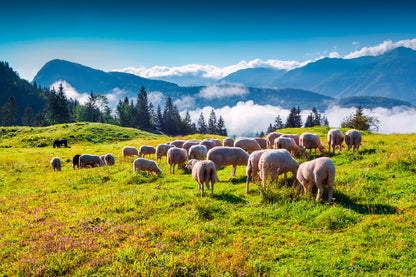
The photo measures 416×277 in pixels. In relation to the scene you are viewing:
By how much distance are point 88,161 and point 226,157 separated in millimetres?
17117

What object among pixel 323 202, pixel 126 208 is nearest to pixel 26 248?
pixel 126 208

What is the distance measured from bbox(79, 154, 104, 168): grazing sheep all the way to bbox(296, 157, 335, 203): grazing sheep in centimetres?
2211

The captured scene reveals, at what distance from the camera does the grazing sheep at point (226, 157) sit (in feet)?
48.9

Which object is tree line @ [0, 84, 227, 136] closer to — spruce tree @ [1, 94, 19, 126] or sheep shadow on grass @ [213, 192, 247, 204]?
spruce tree @ [1, 94, 19, 126]

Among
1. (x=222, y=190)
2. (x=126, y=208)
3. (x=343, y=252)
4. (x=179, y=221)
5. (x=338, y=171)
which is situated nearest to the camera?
(x=343, y=252)

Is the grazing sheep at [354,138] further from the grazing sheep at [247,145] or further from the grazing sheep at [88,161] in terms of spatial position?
the grazing sheep at [88,161]

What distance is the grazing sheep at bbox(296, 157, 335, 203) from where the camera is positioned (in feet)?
30.2

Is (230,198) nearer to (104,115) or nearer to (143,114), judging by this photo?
(143,114)

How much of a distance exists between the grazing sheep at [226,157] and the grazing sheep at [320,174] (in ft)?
18.3

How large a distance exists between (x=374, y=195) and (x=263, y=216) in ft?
17.6

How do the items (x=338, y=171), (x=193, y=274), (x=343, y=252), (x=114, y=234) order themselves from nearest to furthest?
(x=193, y=274), (x=343, y=252), (x=114, y=234), (x=338, y=171)

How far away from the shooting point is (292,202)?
9.46m

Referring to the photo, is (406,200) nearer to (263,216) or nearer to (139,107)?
(263,216)

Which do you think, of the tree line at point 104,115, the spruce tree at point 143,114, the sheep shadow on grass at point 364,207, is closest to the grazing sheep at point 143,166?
the sheep shadow on grass at point 364,207
